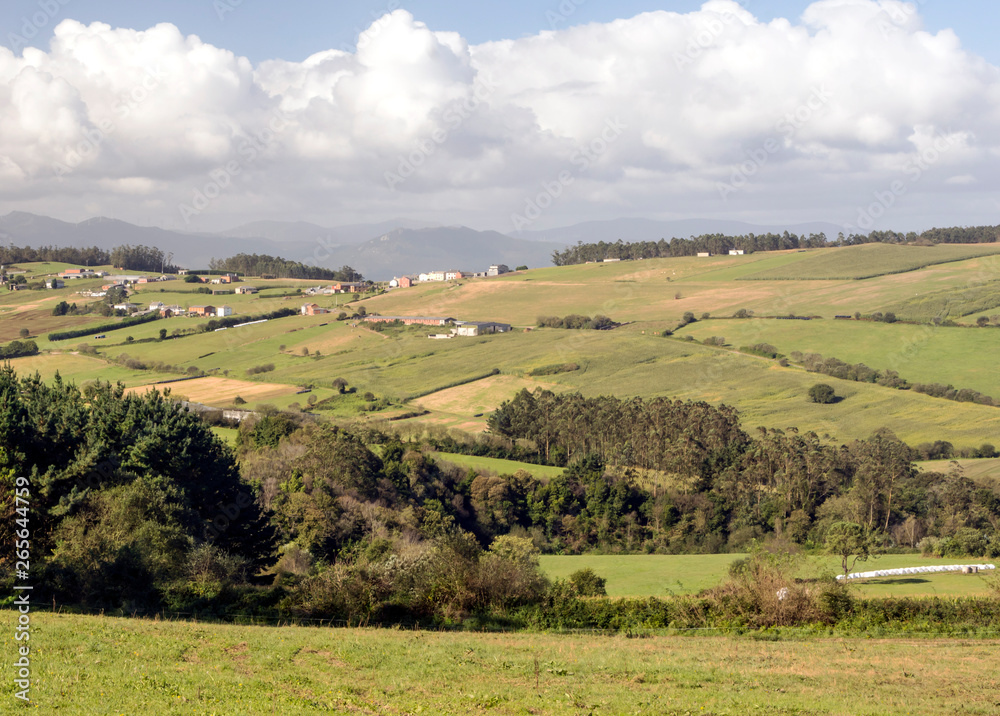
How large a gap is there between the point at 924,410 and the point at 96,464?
62379 mm

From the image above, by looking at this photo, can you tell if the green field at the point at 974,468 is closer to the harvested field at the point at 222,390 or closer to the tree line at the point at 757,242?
the harvested field at the point at 222,390

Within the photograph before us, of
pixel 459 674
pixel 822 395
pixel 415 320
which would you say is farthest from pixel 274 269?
pixel 459 674

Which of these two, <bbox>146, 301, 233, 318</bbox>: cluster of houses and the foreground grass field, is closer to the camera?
the foreground grass field

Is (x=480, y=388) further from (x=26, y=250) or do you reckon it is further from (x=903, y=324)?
(x=26, y=250)

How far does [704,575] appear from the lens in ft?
107

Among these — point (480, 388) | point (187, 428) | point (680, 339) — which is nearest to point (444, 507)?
point (187, 428)

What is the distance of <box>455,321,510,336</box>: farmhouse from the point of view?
3967 inches

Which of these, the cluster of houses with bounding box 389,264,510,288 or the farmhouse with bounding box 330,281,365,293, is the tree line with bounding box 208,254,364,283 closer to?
the cluster of houses with bounding box 389,264,510,288

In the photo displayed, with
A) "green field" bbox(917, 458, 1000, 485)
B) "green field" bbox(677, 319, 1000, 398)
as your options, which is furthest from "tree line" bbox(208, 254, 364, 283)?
"green field" bbox(917, 458, 1000, 485)

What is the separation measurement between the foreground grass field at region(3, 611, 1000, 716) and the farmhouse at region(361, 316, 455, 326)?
87.8 m

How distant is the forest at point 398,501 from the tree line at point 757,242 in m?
93.5

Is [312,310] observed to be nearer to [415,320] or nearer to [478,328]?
[415,320]

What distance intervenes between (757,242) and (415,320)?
80.4m
